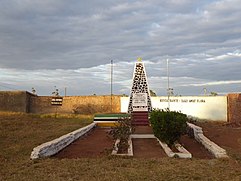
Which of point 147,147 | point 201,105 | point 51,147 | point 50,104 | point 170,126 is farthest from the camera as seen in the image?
point 50,104

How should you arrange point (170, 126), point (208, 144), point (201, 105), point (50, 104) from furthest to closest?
point (50, 104), point (201, 105), point (170, 126), point (208, 144)

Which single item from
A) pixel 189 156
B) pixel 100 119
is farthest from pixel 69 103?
pixel 189 156

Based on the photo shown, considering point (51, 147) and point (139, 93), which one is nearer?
point (51, 147)

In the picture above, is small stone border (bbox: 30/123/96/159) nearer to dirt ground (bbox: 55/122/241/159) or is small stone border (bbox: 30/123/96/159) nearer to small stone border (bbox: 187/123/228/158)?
dirt ground (bbox: 55/122/241/159)

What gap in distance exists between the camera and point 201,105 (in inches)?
894

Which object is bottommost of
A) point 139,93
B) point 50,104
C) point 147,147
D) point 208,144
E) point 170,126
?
point 147,147

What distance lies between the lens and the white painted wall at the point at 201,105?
21969 millimetres

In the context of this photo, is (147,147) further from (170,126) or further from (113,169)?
(113,169)

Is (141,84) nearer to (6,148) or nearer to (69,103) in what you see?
(69,103)

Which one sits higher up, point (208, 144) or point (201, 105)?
point (201, 105)

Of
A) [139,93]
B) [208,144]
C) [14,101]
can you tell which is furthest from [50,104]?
[208,144]

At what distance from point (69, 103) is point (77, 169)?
22.1m

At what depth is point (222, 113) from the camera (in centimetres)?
2197

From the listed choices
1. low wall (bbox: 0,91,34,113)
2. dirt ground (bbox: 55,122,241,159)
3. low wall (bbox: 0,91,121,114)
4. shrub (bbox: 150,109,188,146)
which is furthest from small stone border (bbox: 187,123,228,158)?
low wall (bbox: 0,91,34,113)
